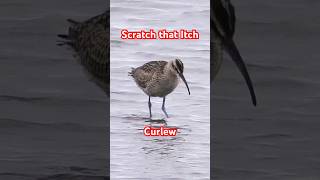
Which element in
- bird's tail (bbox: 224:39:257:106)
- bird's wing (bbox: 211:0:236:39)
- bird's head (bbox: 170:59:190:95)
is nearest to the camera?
bird's head (bbox: 170:59:190:95)

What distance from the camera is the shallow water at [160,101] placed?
5574 millimetres

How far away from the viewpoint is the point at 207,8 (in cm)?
559

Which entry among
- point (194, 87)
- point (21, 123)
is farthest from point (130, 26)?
point (21, 123)

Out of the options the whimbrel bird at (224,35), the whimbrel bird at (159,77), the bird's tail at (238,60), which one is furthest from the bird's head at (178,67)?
the bird's tail at (238,60)

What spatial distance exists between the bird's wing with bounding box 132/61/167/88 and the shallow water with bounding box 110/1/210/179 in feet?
0.11

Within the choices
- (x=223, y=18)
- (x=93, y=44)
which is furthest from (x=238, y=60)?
(x=93, y=44)

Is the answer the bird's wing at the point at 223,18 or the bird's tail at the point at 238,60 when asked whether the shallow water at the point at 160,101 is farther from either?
the bird's tail at the point at 238,60

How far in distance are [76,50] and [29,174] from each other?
0.92 meters

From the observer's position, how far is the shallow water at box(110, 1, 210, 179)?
557cm

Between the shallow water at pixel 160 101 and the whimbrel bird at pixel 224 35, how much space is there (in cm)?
21

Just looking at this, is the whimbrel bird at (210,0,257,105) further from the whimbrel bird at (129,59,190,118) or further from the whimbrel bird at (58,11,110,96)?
the whimbrel bird at (58,11,110,96)

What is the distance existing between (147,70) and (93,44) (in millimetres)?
752

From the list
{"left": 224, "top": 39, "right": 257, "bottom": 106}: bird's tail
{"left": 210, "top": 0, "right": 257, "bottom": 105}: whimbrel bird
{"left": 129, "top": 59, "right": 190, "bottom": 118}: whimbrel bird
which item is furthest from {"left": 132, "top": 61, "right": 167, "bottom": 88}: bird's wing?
{"left": 224, "top": 39, "right": 257, "bottom": 106}: bird's tail

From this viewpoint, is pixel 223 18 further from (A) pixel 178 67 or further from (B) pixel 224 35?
(A) pixel 178 67
